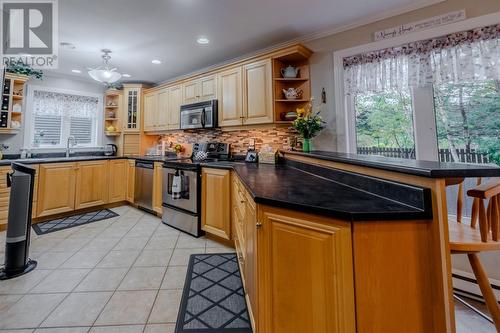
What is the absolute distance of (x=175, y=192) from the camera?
3.07 meters

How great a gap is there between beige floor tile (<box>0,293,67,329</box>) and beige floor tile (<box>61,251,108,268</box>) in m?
0.46

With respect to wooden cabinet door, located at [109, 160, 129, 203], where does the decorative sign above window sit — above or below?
above

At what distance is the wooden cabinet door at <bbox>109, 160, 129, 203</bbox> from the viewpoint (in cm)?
426

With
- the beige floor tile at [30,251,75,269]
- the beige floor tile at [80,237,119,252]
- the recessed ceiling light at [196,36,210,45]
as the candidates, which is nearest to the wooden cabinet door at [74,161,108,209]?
the beige floor tile at [80,237,119,252]

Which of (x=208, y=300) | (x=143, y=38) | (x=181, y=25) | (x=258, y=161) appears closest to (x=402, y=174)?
(x=208, y=300)

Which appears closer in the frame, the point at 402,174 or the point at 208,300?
the point at 402,174

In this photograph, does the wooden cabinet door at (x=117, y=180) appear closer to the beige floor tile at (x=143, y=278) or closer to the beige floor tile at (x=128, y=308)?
the beige floor tile at (x=143, y=278)

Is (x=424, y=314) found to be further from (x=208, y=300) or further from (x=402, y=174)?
(x=208, y=300)

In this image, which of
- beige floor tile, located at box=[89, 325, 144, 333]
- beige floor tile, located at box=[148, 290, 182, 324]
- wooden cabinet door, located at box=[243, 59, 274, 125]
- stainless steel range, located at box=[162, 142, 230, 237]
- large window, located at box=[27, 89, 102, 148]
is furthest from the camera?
large window, located at box=[27, 89, 102, 148]

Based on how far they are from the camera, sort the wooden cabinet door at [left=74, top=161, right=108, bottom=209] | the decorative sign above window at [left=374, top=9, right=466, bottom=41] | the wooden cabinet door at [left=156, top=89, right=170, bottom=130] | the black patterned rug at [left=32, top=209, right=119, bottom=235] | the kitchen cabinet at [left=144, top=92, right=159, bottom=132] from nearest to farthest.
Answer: the decorative sign above window at [left=374, top=9, right=466, bottom=41]
the black patterned rug at [left=32, top=209, right=119, bottom=235]
the wooden cabinet door at [left=74, top=161, right=108, bottom=209]
the wooden cabinet door at [left=156, top=89, right=170, bottom=130]
the kitchen cabinet at [left=144, top=92, right=159, bottom=132]

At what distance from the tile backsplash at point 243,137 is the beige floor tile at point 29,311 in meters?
2.62

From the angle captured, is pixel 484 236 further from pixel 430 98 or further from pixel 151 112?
pixel 151 112

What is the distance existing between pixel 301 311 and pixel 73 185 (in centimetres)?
424

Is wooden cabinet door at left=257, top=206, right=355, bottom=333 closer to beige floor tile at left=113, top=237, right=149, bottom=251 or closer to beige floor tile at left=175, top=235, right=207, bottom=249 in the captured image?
beige floor tile at left=175, top=235, right=207, bottom=249
